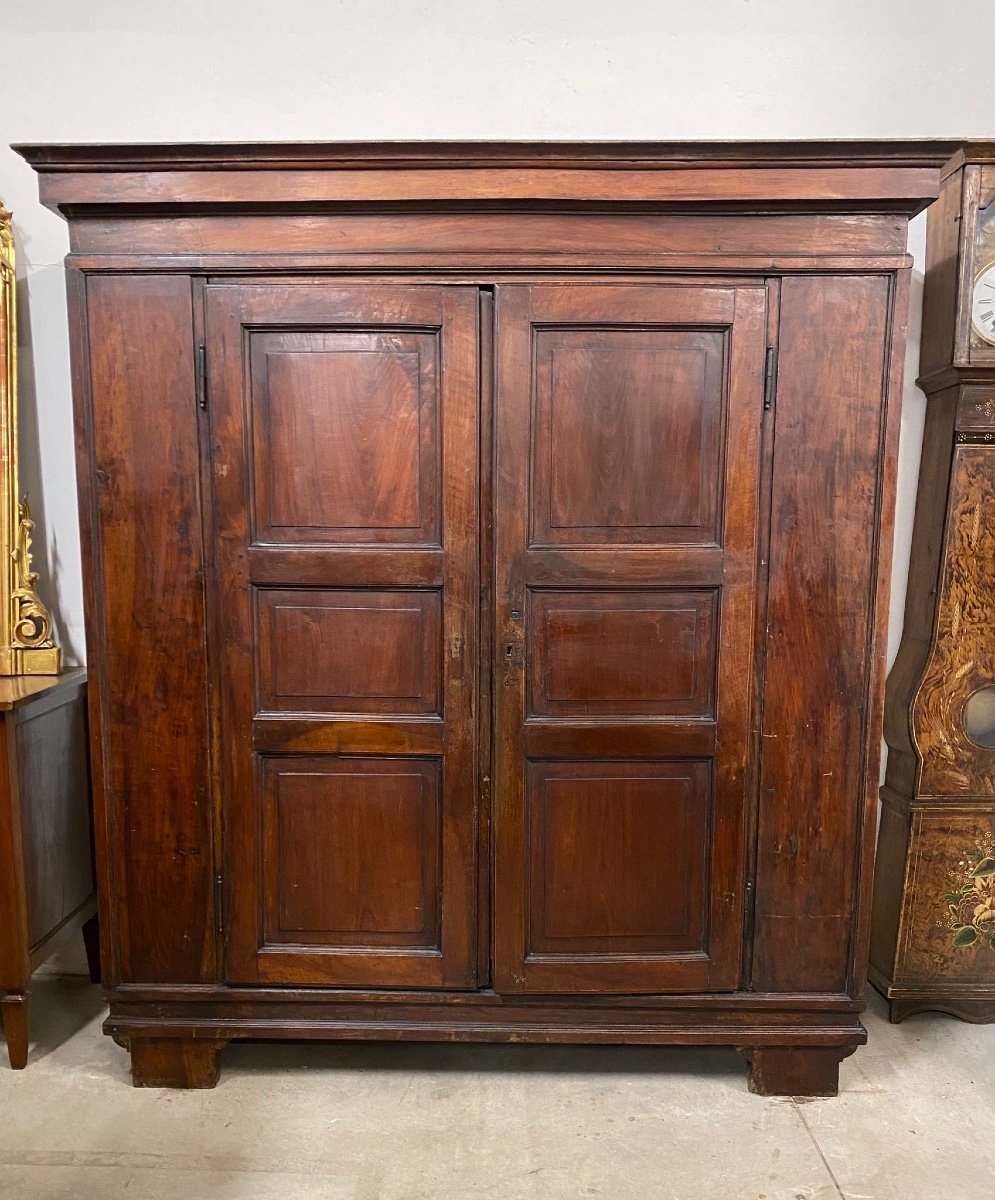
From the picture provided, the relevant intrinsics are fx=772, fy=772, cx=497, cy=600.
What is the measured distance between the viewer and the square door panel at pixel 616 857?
175 cm

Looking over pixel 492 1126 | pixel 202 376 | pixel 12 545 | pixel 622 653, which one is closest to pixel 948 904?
pixel 622 653

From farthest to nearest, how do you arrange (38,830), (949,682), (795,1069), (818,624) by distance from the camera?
(949,682) < (38,830) < (795,1069) < (818,624)

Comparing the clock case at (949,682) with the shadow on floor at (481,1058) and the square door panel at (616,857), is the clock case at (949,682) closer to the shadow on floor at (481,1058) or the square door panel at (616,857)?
the shadow on floor at (481,1058)

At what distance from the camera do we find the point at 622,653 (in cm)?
171

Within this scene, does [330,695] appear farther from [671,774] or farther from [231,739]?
[671,774]

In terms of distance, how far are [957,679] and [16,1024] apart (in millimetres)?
2522

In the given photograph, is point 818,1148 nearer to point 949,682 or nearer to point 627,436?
point 949,682

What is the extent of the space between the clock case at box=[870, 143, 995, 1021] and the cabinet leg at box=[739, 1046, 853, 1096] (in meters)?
0.39

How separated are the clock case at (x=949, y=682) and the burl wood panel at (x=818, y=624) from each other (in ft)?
1.46

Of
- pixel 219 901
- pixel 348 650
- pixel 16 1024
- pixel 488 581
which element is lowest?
pixel 16 1024

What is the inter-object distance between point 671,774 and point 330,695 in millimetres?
791

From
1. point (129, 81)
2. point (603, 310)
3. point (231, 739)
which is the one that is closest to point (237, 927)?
point (231, 739)

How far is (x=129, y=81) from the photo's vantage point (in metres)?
2.12

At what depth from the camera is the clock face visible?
195 centimetres
